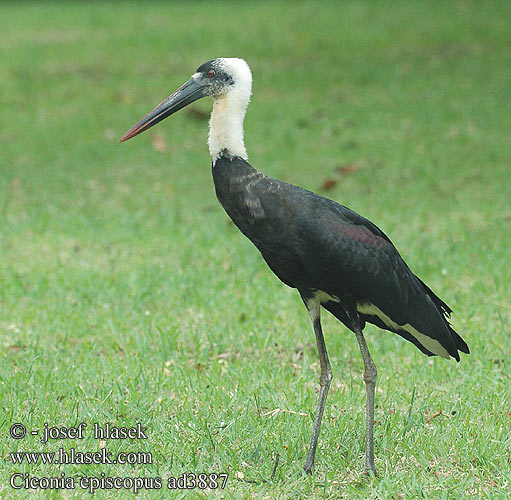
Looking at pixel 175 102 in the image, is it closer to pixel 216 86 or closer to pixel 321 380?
pixel 216 86

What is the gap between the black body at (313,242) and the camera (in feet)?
11.9

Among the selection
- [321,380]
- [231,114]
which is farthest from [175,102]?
[321,380]

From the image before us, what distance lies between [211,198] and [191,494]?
5.31 metres

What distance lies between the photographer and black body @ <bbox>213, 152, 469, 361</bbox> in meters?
3.63

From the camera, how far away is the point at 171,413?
14.4ft

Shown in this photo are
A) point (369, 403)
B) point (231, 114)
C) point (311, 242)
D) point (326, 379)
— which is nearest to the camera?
point (311, 242)

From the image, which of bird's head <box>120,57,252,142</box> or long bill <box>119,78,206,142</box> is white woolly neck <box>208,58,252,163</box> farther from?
long bill <box>119,78,206,142</box>

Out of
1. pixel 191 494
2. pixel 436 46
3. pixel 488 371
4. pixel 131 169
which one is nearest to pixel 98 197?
pixel 131 169

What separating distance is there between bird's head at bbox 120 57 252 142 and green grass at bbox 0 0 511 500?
1458 millimetres

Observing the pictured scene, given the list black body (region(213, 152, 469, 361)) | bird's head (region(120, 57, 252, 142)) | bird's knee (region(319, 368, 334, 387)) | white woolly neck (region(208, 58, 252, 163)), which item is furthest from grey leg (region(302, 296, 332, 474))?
bird's head (region(120, 57, 252, 142))

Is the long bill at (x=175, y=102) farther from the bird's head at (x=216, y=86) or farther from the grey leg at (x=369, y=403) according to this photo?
the grey leg at (x=369, y=403)

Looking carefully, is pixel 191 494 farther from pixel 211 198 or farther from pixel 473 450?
pixel 211 198

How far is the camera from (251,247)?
7066 mm

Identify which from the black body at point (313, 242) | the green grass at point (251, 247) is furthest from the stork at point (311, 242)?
the green grass at point (251, 247)
